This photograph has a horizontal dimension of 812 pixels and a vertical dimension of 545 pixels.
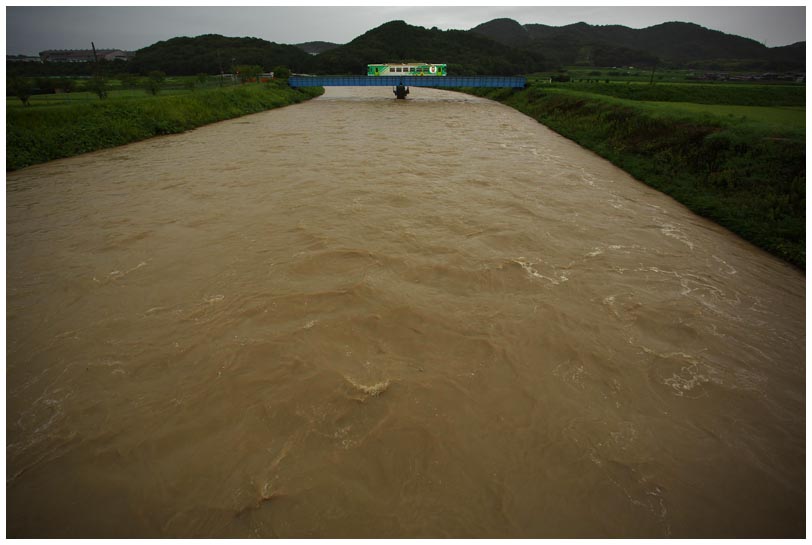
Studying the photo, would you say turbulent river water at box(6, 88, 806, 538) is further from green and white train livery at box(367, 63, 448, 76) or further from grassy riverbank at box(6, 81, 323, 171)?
green and white train livery at box(367, 63, 448, 76)

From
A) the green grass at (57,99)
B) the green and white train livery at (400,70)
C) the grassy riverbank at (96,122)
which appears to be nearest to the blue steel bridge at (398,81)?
the green and white train livery at (400,70)

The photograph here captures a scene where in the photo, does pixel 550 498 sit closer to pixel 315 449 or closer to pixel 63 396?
pixel 315 449

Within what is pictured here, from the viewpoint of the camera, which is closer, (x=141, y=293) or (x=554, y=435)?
(x=554, y=435)

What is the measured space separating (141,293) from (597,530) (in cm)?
696

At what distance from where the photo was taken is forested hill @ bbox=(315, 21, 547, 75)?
113500 millimetres

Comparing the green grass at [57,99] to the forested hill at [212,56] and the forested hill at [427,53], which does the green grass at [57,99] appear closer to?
the forested hill at [212,56]

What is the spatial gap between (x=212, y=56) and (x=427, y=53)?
8452 cm

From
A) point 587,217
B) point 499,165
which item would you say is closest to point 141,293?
point 587,217

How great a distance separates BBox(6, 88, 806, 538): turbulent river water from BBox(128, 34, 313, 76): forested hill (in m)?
88.9

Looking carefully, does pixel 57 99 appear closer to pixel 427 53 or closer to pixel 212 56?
pixel 212 56

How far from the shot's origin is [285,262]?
7305 millimetres

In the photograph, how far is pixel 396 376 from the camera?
15.5 feet

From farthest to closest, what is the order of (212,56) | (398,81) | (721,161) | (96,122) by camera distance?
(212,56)
(398,81)
(96,122)
(721,161)

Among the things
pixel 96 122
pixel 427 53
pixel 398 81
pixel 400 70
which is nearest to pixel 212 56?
pixel 400 70
